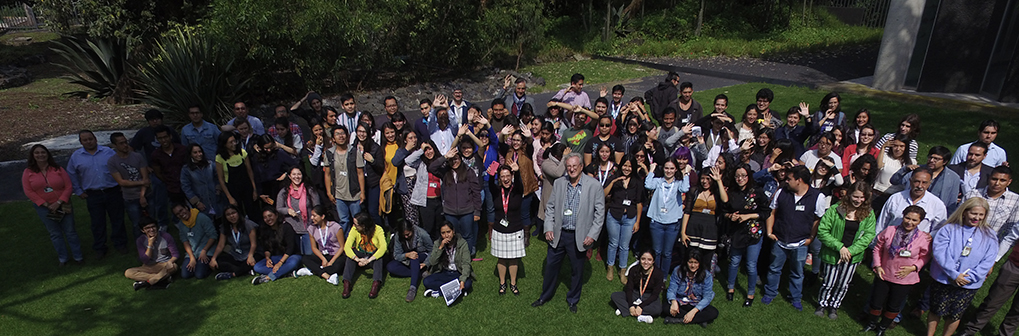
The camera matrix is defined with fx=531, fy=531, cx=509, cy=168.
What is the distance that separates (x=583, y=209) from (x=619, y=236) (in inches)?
36.5

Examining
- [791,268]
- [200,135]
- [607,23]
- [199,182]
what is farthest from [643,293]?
[607,23]

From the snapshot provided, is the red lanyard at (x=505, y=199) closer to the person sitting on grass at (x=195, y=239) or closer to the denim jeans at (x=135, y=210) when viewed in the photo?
the person sitting on grass at (x=195, y=239)

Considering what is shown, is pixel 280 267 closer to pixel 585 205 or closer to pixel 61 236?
pixel 61 236

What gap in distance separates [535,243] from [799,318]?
3.02 meters

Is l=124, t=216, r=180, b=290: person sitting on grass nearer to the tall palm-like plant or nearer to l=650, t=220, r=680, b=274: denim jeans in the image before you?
l=650, t=220, r=680, b=274: denim jeans

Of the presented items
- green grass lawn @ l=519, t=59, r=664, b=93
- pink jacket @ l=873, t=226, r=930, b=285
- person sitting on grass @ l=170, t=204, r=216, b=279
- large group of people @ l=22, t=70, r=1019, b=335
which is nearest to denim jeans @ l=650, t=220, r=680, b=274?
large group of people @ l=22, t=70, r=1019, b=335

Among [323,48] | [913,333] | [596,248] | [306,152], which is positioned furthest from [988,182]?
[323,48]

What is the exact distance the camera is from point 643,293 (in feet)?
16.8

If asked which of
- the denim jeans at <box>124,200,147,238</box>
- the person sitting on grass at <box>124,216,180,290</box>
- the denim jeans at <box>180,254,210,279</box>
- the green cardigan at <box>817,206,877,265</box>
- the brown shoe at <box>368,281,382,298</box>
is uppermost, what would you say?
the green cardigan at <box>817,206,877,265</box>

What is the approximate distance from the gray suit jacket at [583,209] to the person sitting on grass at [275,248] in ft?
9.90

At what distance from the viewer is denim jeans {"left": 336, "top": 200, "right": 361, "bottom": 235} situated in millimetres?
6457

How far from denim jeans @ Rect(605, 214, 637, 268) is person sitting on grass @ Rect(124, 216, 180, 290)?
15.9ft

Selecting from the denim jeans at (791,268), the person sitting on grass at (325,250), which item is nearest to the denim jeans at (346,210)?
the person sitting on grass at (325,250)

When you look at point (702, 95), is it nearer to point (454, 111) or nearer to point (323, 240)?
point (454, 111)
